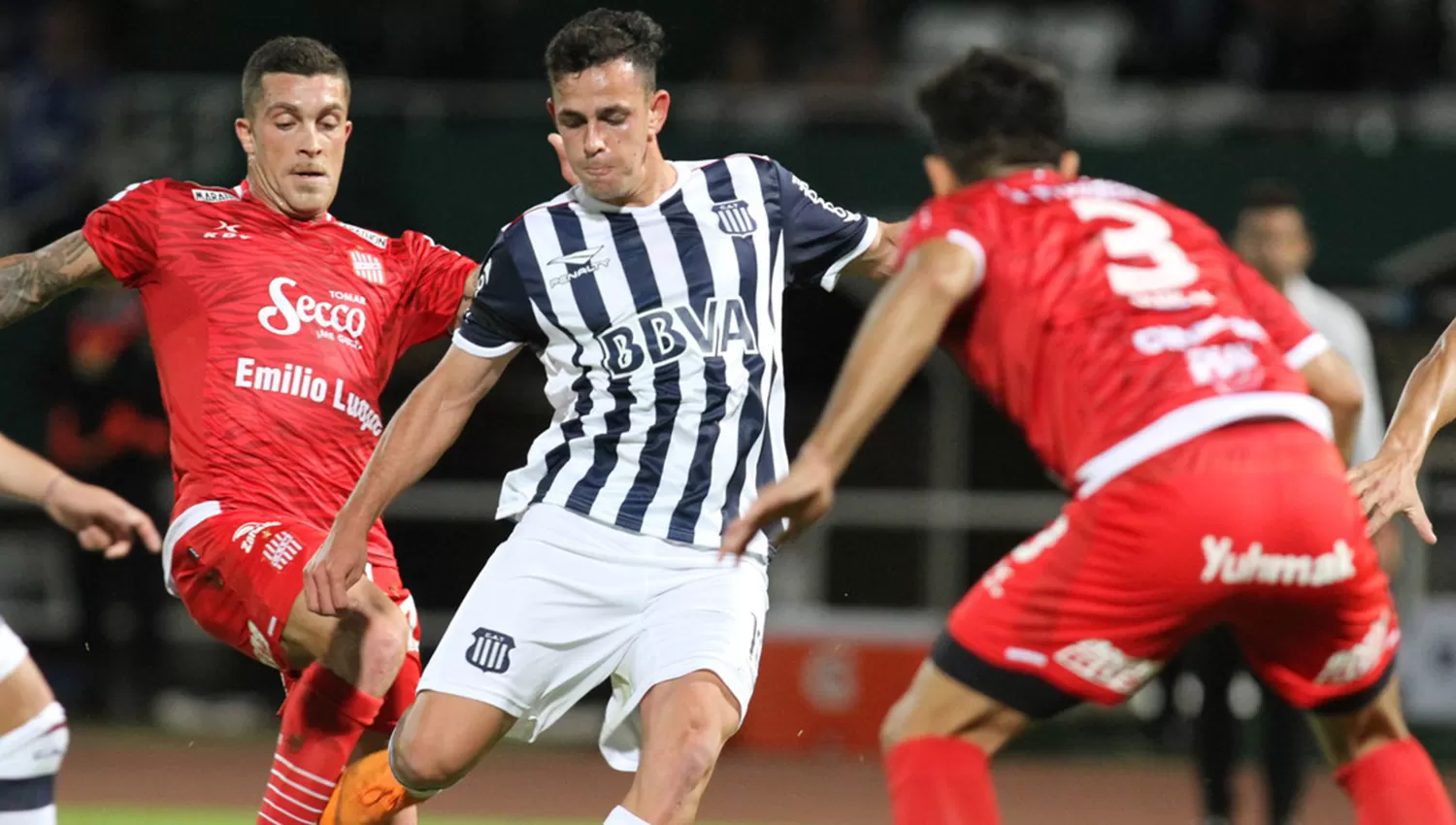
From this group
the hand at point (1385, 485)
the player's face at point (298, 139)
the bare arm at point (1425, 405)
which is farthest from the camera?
the player's face at point (298, 139)

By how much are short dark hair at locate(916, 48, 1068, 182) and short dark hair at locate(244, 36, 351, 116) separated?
7.48 ft

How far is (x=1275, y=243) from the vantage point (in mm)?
7637

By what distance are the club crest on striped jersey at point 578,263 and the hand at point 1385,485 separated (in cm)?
194

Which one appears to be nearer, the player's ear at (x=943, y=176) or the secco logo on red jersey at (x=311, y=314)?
the player's ear at (x=943, y=176)

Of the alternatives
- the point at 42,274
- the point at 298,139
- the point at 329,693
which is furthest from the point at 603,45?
the point at 329,693

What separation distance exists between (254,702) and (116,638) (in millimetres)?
897

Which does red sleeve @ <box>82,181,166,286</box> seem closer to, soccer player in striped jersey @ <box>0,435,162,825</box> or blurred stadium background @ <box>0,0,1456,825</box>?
soccer player in striped jersey @ <box>0,435,162,825</box>

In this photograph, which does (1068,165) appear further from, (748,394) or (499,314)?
(499,314)

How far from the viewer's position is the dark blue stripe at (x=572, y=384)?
5.17m

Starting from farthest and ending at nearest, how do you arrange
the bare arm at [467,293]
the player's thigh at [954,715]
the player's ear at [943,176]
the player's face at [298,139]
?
the bare arm at [467,293]
the player's face at [298,139]
the player's ear at [943,176]
the player's thigh at [954,715]

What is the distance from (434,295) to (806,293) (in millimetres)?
6441

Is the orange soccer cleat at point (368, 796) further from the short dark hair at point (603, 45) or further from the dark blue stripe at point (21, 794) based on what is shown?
the short dark hair at point (603, 45)

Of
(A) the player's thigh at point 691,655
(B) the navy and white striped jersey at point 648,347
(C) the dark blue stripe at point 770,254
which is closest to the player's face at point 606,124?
(B) the navy and white striped jersey at point 648,347

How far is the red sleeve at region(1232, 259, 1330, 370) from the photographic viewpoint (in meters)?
4.12
